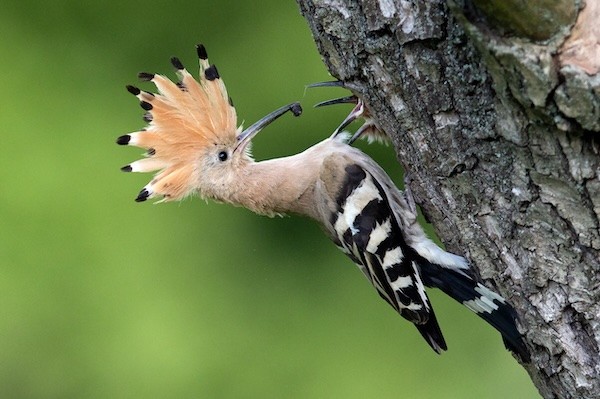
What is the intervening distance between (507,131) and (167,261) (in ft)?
5.38

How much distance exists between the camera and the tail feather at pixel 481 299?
53.9 inches

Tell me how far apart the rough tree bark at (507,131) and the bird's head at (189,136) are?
0.59m

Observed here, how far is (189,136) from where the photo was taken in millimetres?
1973

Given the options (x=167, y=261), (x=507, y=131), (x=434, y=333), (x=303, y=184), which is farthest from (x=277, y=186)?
(x=507, y=131)

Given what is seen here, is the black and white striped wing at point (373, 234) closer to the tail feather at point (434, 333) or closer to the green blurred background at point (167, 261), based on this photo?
the tail feather at point (434, 333)

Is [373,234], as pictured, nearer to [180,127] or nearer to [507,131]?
[180,127]

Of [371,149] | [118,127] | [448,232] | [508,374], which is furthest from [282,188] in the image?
[508,374]

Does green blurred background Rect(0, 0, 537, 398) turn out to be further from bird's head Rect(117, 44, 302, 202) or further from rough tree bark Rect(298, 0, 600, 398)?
rough tree bark Rect(298, 0, 600, 398)

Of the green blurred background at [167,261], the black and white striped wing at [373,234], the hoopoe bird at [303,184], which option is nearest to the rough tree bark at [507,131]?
the hoopoe bird at [303,184]

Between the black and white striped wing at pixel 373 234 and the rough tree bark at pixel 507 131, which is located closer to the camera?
the rough tree bark at pixel 507 131

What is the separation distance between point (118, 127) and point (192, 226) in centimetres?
39

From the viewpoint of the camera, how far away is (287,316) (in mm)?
2693

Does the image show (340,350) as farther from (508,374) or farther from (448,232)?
(448,232)

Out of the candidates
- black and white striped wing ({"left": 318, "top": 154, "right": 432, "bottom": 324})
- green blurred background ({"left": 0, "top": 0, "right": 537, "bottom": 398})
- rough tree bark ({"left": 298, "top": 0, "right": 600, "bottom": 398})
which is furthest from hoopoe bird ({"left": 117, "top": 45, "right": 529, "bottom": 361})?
green blurred background ({"left": 0, "top": 0, "right": 537, "bottom": 398})
